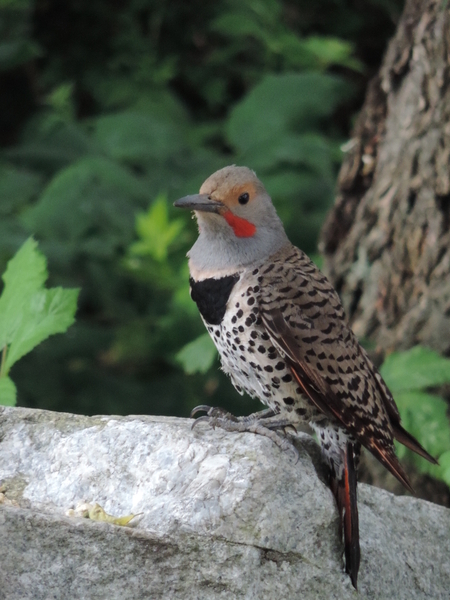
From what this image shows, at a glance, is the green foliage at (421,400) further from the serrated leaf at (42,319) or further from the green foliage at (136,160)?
the serrated leaf at (42,319)

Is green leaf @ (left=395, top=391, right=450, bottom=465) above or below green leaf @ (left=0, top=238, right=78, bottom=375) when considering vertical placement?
below

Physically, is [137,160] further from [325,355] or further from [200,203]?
[325,355]

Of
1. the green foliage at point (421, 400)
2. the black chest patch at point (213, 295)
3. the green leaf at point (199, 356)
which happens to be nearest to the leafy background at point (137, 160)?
the green leaf at point (199, 356)

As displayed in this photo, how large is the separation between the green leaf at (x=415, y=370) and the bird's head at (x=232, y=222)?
78cm

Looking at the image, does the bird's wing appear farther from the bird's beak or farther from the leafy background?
the leafy background

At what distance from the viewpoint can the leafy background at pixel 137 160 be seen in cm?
467

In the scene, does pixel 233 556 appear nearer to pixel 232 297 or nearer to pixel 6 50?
pixel 232 297

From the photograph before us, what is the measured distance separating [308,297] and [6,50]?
11.4ft

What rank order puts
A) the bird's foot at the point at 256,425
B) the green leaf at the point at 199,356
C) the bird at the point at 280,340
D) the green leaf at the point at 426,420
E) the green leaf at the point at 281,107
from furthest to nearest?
the green leaf at the point at 281,107, the green leaf at the point at 199,356, the green leaf at the point at 426,420, the bird at the point at 280,340, the bird's foot at the point at 256,425

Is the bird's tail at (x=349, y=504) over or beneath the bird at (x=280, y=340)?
beneath

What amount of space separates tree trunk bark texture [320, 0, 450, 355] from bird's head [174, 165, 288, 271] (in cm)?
115

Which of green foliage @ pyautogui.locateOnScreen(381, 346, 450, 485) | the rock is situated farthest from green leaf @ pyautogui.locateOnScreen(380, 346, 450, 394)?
the rock

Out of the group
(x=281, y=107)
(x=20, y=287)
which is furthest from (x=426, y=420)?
(x=281, y=107)

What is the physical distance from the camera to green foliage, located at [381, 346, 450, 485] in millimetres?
3283
